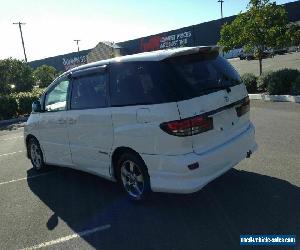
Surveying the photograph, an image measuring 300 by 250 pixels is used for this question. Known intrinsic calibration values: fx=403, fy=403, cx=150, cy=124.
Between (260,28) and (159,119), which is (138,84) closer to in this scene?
(159,119)

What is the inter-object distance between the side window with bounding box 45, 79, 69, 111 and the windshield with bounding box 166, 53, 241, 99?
2309 mm

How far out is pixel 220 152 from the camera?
16.6 ft

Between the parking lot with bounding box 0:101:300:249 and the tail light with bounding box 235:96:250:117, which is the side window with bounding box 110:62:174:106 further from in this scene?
the parking lot with bounding box 0:101:300:249

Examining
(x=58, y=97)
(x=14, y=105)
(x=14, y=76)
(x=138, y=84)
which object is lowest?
(x=14, y=105)

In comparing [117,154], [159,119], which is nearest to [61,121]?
[117,154]

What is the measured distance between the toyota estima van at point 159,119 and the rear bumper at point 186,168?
1cm

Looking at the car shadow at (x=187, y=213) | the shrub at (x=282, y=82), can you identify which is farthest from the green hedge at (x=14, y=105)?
the car shadow at (x=187, y=213)

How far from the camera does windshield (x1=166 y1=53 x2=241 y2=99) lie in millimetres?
4914

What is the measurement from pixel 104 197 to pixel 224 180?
1.85 m

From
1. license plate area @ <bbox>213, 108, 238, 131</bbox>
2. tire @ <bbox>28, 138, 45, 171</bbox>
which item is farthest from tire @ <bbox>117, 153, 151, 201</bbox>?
tire @ <bbox>28, 138, 45, 171</bbox>

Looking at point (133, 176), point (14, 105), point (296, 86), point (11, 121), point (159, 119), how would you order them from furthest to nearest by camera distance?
point (14, 105)
point (11, 121)
point (296, 86)
point (133, 176)
point (159, 119)

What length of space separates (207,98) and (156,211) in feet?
5.40

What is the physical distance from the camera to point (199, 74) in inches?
204

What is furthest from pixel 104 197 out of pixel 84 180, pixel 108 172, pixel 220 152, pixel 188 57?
pixel 188 57
